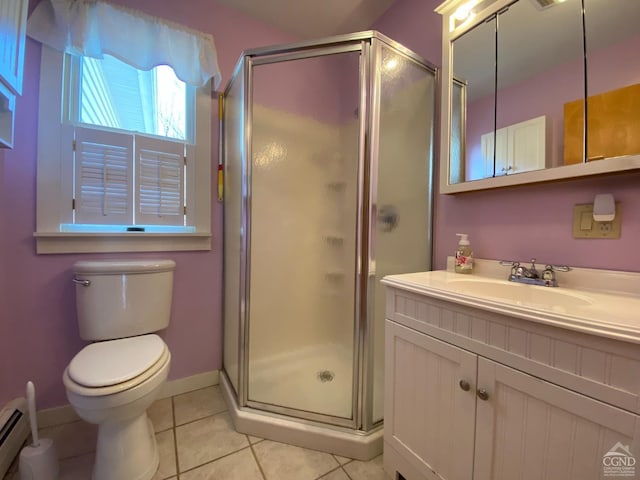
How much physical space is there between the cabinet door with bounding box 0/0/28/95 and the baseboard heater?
4.37 ft

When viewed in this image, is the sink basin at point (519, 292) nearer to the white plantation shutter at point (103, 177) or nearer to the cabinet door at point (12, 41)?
the cabinet door at point (12, 41)

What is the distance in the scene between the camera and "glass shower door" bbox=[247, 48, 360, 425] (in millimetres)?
1350

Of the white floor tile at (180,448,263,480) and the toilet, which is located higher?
the toilet

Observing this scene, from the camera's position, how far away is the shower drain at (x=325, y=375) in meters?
1.48

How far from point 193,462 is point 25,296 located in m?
1.12

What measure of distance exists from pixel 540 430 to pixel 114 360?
4.64 feet

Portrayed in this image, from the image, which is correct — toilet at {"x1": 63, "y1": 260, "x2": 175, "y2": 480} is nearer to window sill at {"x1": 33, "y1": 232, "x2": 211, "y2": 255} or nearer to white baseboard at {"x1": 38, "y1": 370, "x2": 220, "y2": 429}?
window sill at {"x1": 33, "y1": 232, "x2": 211, "y2": 255}

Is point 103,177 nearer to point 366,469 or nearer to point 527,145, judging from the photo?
point 366,469

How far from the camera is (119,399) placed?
3.01 feet

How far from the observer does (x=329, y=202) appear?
61.2 inches

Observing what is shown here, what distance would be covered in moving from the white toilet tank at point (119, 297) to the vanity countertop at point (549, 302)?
118cm

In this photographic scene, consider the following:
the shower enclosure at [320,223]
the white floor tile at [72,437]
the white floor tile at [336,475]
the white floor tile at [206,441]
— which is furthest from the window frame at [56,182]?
the white floor tile at [336,475]

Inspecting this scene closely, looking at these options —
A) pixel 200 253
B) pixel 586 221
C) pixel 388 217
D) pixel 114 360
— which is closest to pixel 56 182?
pixel 200 253

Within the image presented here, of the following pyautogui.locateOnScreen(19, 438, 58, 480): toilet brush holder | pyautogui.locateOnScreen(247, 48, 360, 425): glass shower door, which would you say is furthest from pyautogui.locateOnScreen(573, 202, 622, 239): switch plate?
pyautogui.locateOnScreen(19, 438, 58, 480): toilet brush holder
